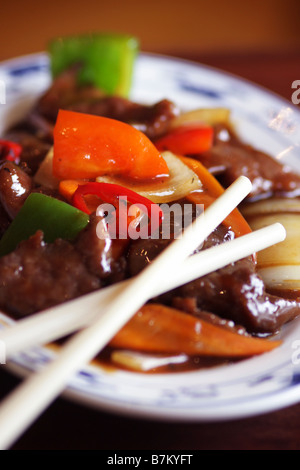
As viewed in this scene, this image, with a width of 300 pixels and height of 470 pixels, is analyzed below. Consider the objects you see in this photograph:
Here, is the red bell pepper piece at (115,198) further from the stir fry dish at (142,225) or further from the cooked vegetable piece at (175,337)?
the cooked vegetable piece at (175,337)

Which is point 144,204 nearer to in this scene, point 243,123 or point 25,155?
point 25,155

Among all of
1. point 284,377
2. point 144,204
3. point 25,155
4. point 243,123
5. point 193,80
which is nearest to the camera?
point 284,377

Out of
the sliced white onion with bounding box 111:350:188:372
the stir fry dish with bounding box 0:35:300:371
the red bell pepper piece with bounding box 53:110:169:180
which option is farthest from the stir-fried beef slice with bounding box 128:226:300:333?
the red bell pepper piece with bounding box 53:110:169:180

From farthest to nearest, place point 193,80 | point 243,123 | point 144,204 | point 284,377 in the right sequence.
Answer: point 193,80, point 243,123, point 144,204, point 284,377

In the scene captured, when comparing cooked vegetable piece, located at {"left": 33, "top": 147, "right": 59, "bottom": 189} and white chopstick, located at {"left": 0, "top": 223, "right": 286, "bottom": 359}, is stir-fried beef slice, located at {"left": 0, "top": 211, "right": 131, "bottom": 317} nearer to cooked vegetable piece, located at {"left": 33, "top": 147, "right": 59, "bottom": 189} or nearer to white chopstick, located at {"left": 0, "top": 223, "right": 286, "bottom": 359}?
white chopstick, located at {"left": 0, "top": 223, "right": 286, "bottom": 359}

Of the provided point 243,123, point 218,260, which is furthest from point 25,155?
point 243,123

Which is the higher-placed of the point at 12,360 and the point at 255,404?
the point at 12,360

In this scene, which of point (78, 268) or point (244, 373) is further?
point (78, 268)

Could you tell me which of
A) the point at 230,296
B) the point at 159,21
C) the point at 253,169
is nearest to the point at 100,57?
the point at 253,169
